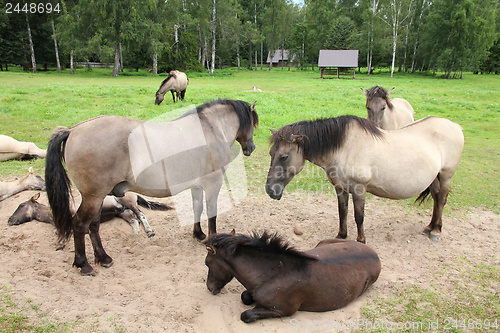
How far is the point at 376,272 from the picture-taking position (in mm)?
3961

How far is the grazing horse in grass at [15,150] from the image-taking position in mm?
8445

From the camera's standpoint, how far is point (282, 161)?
4746 millimetres

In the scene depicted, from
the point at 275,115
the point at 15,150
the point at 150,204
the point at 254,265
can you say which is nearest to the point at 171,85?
the point at 275,115

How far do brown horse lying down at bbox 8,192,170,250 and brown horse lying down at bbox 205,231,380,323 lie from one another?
87.5 inches

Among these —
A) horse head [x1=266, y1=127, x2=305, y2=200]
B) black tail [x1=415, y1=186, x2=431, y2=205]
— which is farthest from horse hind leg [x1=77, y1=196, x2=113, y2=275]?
black tail [x1=415, y1=186, x2=431, y2=205]

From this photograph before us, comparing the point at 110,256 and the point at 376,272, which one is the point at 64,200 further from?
the point at 376,272

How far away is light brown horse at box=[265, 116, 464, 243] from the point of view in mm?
4773

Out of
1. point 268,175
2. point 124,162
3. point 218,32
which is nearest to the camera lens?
point 124,162

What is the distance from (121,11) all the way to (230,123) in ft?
112

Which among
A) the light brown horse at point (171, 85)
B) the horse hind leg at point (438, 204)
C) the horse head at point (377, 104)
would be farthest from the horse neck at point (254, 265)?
the light brown horse at point (171, 85)

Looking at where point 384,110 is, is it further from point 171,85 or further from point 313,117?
point 171,85

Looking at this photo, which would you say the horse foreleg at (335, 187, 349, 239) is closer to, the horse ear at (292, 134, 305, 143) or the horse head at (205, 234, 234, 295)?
the horse ear at (292, 134, 305, 143)

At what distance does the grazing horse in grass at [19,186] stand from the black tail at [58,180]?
2796 millimetres

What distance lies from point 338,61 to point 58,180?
4373 cm
